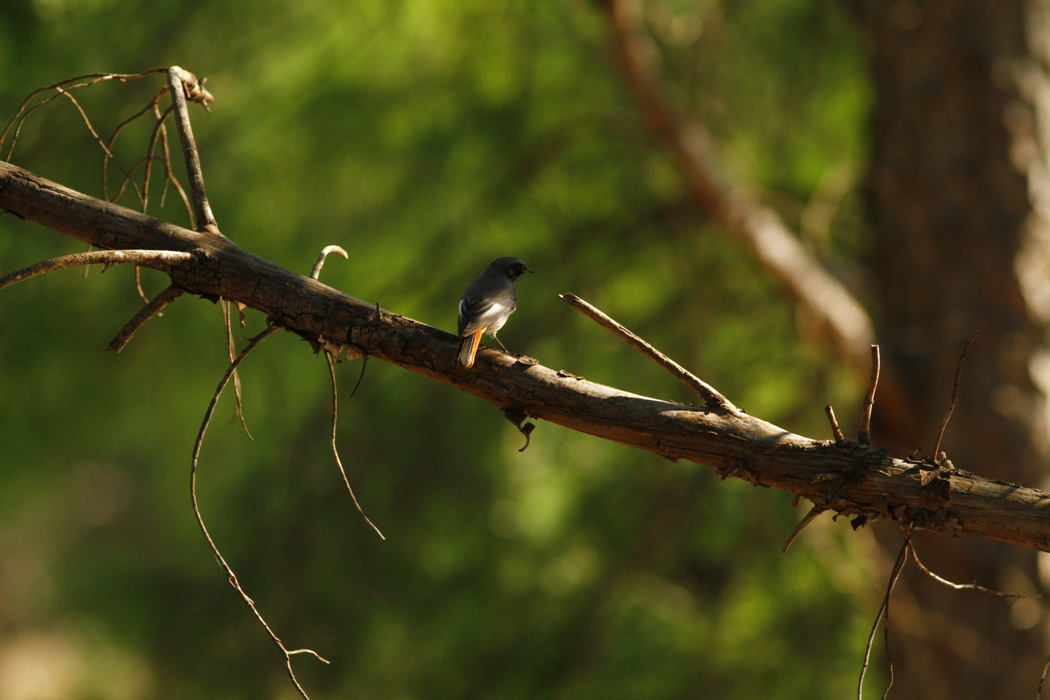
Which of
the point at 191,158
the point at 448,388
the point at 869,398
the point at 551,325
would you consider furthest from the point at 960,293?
the point at 191,158

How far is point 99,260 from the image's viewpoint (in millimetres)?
1347

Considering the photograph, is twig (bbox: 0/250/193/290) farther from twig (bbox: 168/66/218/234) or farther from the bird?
the bird

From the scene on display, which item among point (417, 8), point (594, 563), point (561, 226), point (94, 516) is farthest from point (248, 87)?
point (94, 516)

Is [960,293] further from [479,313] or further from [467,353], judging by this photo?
[467,353]

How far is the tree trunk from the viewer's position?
3.85 m

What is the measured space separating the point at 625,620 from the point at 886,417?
5.69ft

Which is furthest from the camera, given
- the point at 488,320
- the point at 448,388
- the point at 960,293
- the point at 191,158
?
the point at 448,388

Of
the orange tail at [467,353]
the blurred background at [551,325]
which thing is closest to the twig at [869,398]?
the orange tail at [467,353]

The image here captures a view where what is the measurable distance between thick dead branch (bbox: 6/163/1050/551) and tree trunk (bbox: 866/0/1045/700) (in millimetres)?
2589

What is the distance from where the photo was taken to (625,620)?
4797mm

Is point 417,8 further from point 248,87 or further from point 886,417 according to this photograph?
point 886,417

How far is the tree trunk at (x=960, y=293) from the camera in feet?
12.6

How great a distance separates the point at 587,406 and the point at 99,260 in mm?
798

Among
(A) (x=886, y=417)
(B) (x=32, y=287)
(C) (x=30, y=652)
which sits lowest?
(C) (x=30, y=652)
